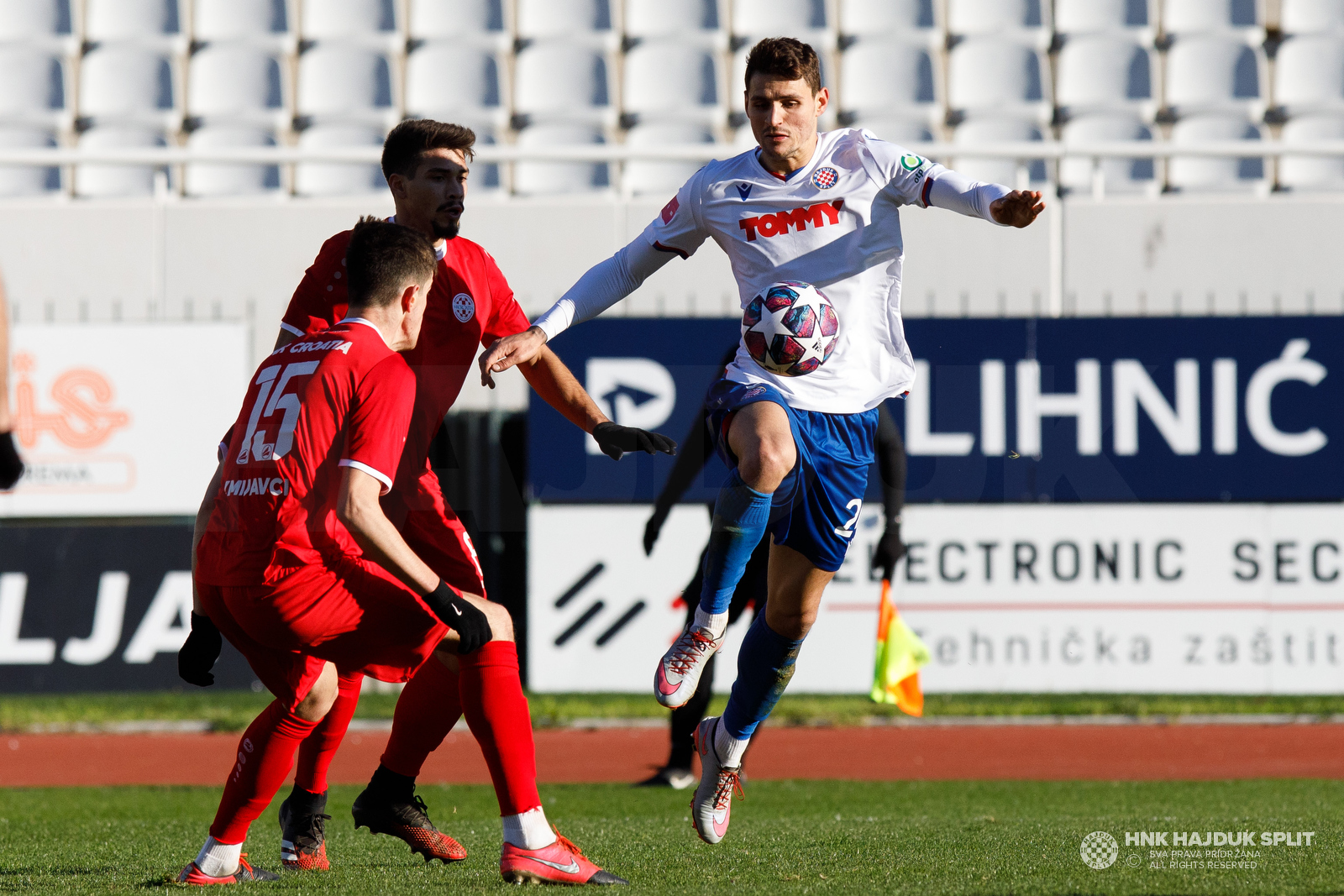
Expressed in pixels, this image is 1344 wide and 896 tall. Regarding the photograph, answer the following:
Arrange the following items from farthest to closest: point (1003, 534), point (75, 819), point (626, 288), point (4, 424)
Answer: point (1003, 534) < point (75, 819) < point (626, 288) < point (4, 424)

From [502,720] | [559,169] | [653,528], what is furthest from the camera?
[559,169]

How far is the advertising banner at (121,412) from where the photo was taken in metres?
10.3

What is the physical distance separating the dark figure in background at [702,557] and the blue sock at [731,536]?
1913mm

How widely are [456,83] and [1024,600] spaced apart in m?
7.16

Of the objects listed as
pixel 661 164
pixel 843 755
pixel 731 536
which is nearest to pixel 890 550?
pixel 843 755

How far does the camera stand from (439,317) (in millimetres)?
4871

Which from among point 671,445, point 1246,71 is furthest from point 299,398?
point 1246,71

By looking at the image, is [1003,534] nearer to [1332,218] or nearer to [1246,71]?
[1332,218]

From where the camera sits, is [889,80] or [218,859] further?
[889,80]

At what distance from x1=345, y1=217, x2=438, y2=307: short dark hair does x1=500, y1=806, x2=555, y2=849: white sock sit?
149 centimetres

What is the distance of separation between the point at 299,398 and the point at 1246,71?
12027mm

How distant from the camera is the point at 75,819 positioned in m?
6.62

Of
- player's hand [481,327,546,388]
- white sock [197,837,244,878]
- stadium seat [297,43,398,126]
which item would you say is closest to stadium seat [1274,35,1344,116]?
stadium seat [297,43,398,126]

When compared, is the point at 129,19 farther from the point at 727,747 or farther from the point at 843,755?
the point at 727,747
